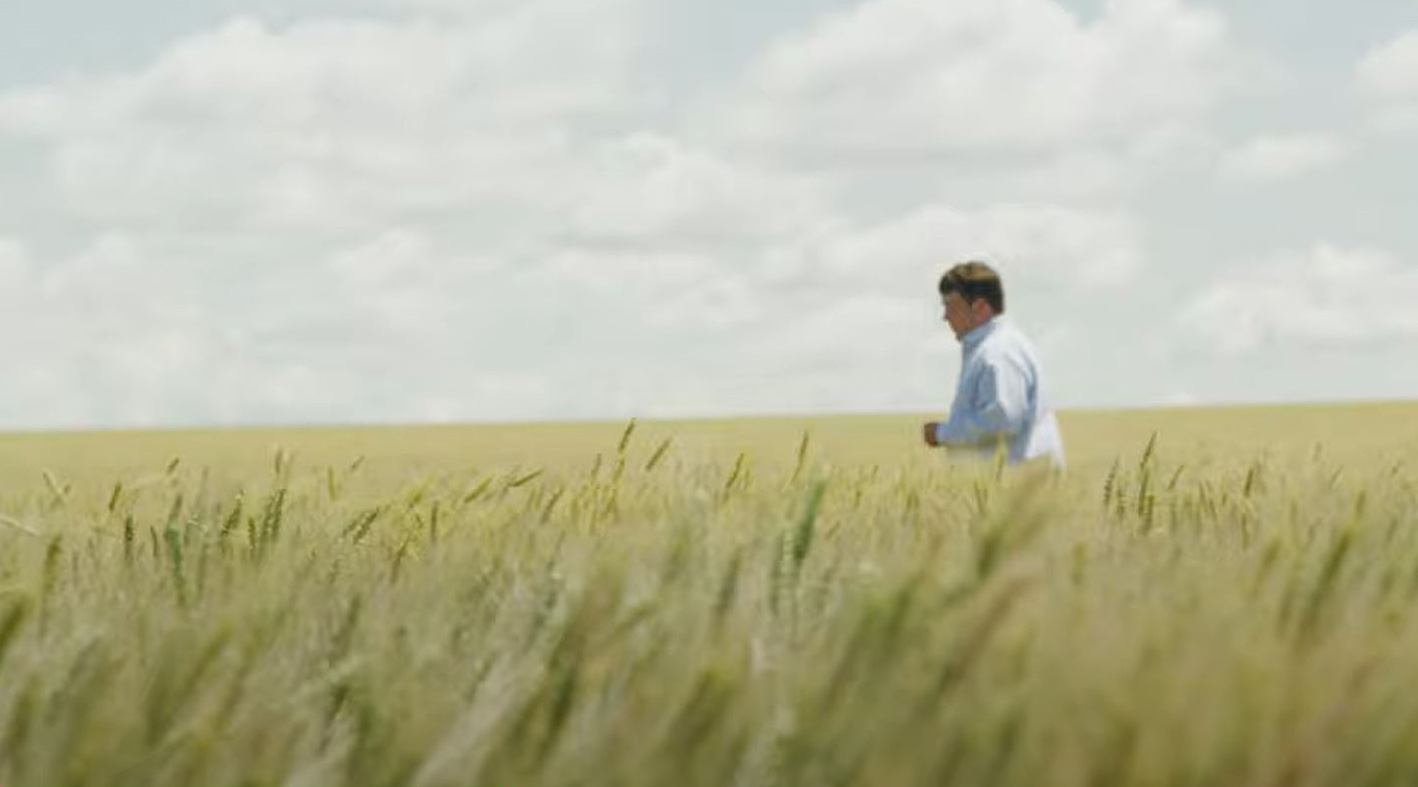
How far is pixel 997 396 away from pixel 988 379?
69mm

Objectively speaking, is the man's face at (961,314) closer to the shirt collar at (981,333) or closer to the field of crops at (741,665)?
the shirt collar at (981,333)

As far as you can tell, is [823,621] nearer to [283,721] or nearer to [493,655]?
[493,655]

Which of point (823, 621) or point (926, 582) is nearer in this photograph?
point (926, 582)

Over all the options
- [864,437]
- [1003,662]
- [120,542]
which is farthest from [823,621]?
[864,437]

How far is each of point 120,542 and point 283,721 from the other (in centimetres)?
211

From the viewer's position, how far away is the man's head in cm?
688

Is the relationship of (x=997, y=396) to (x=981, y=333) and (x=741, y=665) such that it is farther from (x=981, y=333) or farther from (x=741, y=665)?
(x=741, y=665)

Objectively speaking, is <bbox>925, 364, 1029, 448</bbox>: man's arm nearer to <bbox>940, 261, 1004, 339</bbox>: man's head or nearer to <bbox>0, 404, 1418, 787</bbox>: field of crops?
<bbox>940, 261, 1004, 339</bbox>: man's head

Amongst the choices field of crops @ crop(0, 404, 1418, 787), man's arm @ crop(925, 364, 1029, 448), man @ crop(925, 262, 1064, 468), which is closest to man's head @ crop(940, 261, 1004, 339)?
man @ crop(925, 262, 1064, 468)

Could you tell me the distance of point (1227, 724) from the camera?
152 centimetres

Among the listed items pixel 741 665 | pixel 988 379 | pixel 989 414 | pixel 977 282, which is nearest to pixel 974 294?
pixel 977 282

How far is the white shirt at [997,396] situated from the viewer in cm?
670

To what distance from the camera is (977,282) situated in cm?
688

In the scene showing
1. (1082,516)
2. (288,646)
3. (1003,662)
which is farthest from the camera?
(1082,516)
